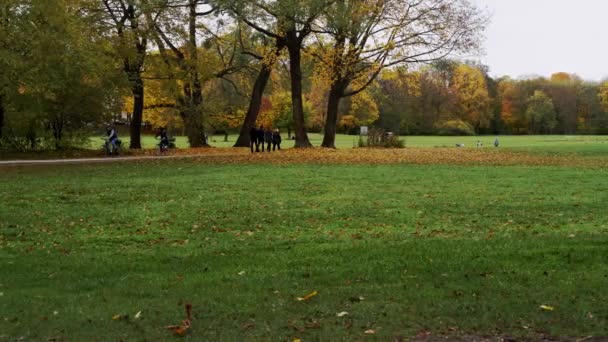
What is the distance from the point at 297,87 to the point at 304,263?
2629 cm

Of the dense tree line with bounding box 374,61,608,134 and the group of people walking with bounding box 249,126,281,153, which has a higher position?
the dense tree line with bounding box 374,61,608,134

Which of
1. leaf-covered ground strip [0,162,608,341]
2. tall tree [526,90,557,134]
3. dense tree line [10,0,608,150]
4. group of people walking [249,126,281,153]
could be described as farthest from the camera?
tall tree [526,90,557,134]

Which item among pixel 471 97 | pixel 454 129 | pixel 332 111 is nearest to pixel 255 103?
pixel 332 111

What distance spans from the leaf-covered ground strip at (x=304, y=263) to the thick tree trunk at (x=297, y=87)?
1813 cm

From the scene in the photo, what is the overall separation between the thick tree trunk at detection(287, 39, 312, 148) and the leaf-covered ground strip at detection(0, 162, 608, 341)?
1813cm

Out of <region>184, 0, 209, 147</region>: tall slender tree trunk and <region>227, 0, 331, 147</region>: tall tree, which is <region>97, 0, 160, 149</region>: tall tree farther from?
<region>227, 0, 331, 147</region>: tall tree

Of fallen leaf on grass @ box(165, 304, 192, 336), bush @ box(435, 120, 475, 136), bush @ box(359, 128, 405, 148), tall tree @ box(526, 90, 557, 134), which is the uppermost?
tall tree @ box(526, 90, 557, 134)

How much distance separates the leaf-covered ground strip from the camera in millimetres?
4965

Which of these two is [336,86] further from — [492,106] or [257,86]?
[492,106]

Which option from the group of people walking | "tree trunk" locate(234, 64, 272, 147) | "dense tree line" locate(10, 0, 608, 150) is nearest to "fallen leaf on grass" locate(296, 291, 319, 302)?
"dense tree line" locate(10, 0, 608, 150)

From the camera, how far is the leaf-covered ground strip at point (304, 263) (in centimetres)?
496

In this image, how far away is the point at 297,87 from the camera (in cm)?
3275

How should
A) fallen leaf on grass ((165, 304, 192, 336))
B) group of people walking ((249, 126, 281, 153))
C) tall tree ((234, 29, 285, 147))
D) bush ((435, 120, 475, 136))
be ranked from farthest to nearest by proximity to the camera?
1. bush ((435, 120, 475, 136))
2. tall tree ((234, 29, 285, 147))
3. group of people walking ((249, 126, 281, 153))
4. fallen leaf on grass ((165, 304, 192, 336))

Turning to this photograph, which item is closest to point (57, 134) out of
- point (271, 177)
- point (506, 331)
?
point (271, 177)
